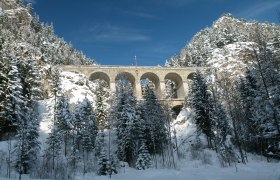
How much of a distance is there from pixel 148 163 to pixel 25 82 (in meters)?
22.0

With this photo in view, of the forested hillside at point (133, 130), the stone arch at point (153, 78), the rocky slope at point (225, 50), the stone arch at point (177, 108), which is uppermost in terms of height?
the rocky slope at point (225, 50)

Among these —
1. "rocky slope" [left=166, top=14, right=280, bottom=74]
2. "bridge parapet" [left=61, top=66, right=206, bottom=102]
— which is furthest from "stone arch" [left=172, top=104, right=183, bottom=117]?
"rocky slope" [left=166, top=14, right=280, bottom=74]

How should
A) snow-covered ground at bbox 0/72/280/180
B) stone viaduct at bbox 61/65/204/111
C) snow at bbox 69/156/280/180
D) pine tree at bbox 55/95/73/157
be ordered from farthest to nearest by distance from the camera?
A: stone viaduct at bbox 61/65/204/111, pine tree at bbox 55/95/73/157, snow-covered ground at bbox 0/72/280/180, snow at bbox 69/156/280/180

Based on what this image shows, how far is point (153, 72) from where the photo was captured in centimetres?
7269

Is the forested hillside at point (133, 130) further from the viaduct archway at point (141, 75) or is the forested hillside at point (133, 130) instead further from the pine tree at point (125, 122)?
the viaduct archway at point (141, 75)

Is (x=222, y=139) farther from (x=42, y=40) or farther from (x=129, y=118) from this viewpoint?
(x=42, y=40)

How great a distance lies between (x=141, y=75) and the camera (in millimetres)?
71562

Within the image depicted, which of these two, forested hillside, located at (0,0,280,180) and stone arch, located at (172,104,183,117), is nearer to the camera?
forested hillside, located at (0,0,280,180)

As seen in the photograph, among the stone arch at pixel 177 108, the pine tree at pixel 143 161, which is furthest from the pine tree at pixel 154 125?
the stone arch at pixel 177 108

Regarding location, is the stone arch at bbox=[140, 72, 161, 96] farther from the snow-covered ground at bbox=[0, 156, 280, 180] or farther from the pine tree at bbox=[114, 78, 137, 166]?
the snow-covered ground at bbox=[0, 156, 280, 180]

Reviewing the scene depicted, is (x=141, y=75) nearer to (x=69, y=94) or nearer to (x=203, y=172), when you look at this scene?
(x=69, y=94)

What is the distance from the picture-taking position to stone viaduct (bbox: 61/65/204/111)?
6806 cm

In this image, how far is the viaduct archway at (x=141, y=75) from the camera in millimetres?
68125

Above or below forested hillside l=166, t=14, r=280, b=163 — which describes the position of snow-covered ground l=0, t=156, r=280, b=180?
below
